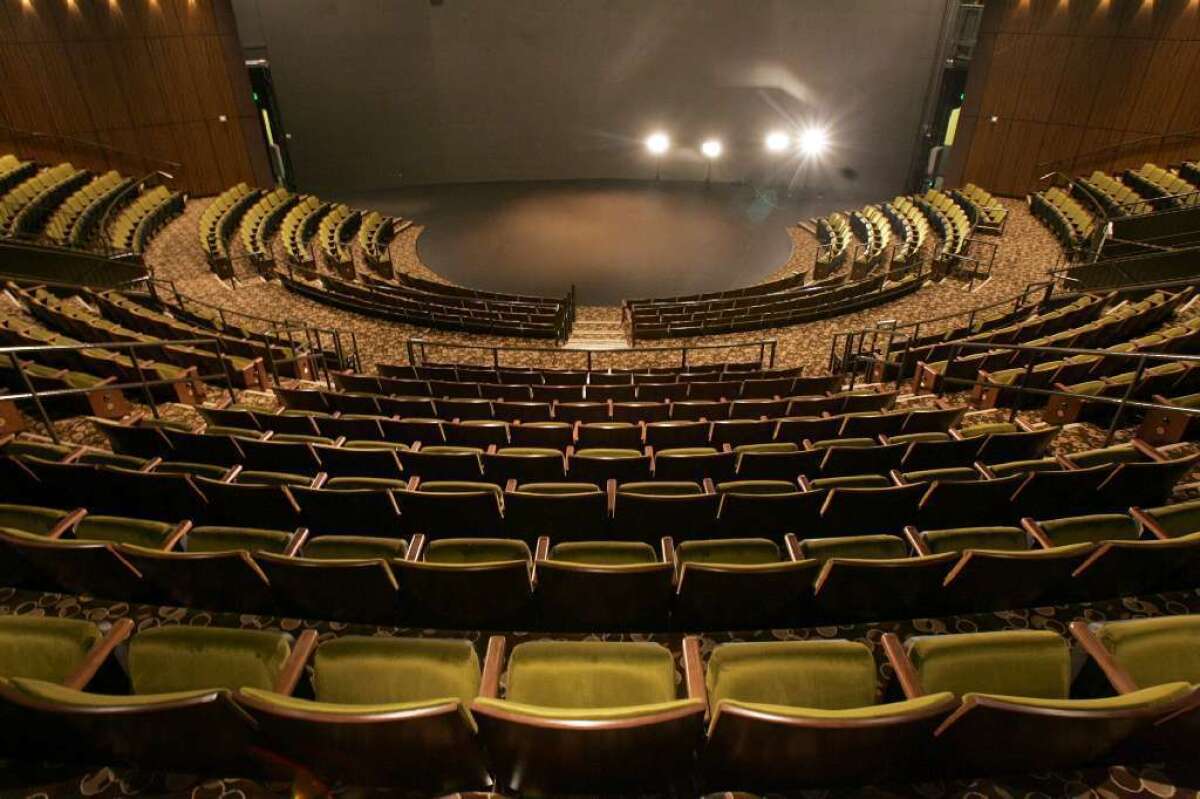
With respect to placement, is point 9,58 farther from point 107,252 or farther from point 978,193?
point 978,193

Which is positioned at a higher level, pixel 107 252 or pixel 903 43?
pixel 903 43

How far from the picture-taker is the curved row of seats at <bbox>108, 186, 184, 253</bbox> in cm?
1172

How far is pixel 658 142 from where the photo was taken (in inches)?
743

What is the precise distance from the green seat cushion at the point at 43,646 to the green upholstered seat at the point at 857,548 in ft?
9.41

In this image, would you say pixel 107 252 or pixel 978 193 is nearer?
pixel 107 252

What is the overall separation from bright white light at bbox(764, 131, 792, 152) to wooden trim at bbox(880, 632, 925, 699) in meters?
18.9

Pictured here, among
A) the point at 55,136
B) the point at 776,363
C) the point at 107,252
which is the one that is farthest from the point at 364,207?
the point at 776,363

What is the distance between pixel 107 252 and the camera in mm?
10336

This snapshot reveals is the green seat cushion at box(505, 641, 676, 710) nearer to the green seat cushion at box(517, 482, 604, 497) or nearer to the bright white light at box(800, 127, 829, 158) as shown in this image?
the green seat cushion at box(517, 482, 604, 497)

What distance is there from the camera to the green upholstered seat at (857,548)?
9.57ft

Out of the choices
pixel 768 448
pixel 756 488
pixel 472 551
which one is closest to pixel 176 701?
pixel 472 551

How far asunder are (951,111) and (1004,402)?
1669cm

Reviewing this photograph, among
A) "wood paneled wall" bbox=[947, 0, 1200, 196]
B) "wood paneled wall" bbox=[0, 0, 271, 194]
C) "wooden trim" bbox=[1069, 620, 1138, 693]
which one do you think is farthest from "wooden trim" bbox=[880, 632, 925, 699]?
"wood paneled wall" bbox=[0, 0, 271, 194]

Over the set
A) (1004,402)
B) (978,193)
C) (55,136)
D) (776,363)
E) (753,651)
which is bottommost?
(753,651)
